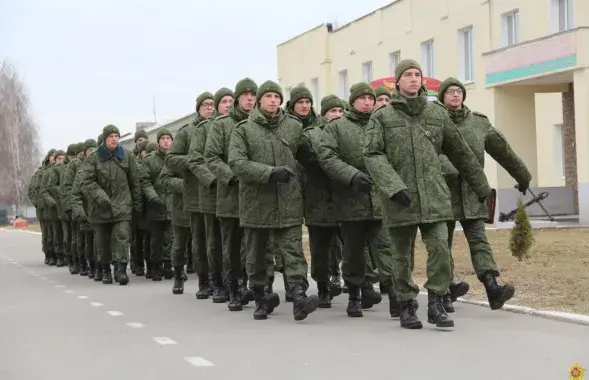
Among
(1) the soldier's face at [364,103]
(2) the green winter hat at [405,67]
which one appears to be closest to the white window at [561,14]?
(1) the soldier's face at [364,103]

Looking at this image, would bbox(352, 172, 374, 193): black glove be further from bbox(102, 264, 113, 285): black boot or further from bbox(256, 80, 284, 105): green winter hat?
bbox(102, 264, 113, 285): black boot

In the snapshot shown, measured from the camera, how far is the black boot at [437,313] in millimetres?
10156

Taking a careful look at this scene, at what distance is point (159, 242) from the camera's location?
18.6 metres

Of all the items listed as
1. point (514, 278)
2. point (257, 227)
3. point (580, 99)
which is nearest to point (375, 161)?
point (257, 227)

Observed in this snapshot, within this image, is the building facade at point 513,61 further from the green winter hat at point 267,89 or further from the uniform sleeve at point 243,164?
the uniform sleeve at point 243,164

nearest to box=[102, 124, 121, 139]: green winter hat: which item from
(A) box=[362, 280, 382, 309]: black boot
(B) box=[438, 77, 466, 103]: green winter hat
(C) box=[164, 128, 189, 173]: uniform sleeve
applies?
(C) box=[164, 128, 189, 173]: uniform sleeve

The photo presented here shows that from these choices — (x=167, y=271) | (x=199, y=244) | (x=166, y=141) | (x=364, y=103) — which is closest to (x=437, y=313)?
(x=364, y=103)

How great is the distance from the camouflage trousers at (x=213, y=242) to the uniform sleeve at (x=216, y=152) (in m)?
0.94

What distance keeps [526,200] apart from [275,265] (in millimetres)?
19304

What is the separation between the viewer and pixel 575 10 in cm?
3136

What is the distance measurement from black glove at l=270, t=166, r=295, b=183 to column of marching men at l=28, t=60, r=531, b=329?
12mm

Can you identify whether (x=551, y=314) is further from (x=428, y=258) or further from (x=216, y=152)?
(x=216, y=152)

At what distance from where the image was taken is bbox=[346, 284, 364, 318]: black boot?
11625 mm

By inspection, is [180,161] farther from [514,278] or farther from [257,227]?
[514,278]
